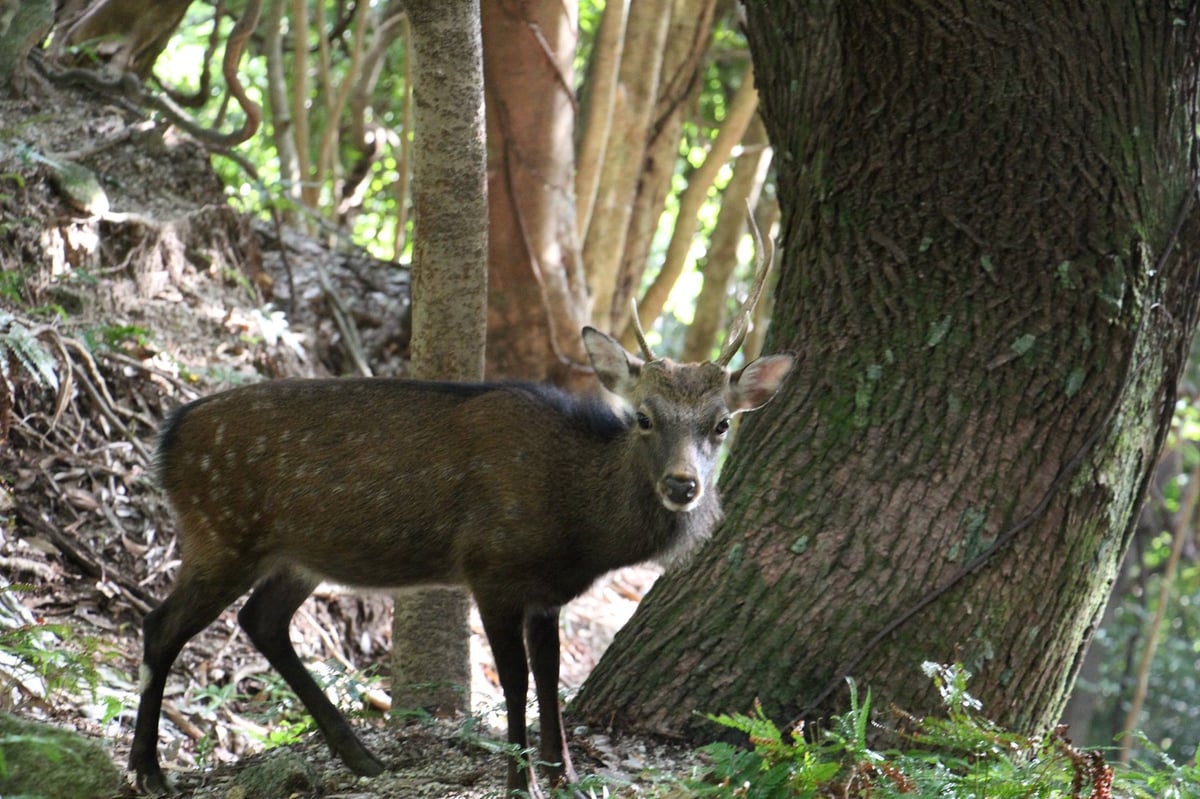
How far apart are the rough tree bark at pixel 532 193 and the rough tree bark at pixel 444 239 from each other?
2.28 meters

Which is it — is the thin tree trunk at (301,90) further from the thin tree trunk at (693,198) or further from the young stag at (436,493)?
the young stag at (436,493)

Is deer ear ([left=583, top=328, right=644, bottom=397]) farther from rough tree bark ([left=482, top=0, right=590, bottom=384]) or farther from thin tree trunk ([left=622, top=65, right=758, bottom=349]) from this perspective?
thin tree trunk ([left=622, top=65, right=758, bottom=349])

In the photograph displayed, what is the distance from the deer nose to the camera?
511cm

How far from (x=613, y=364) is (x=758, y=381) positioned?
0.65 metres

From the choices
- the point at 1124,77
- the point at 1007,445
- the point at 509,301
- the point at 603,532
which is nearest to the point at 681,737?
the point at 603,532

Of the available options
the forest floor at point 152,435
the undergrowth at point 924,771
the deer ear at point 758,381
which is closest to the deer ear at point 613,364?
the deer ear at point 758,381

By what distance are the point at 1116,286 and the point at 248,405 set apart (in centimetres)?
376

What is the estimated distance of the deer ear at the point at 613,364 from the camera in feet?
18.5

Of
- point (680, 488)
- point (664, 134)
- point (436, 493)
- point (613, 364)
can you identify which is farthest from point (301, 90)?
point (680, 488)

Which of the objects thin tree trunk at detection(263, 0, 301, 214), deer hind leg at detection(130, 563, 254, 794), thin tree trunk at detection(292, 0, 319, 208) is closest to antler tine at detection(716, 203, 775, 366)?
deer hind leg at detection(130, 563, 254, 794)

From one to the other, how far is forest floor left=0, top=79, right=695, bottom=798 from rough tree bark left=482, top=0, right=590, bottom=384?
109 cm

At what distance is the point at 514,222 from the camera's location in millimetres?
8586

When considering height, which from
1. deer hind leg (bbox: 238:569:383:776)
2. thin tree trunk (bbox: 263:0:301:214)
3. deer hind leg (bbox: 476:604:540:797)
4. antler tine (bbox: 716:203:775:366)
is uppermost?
thin tree trunk (bbox: 263:0:301:214)

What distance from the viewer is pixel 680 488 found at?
201 inches
